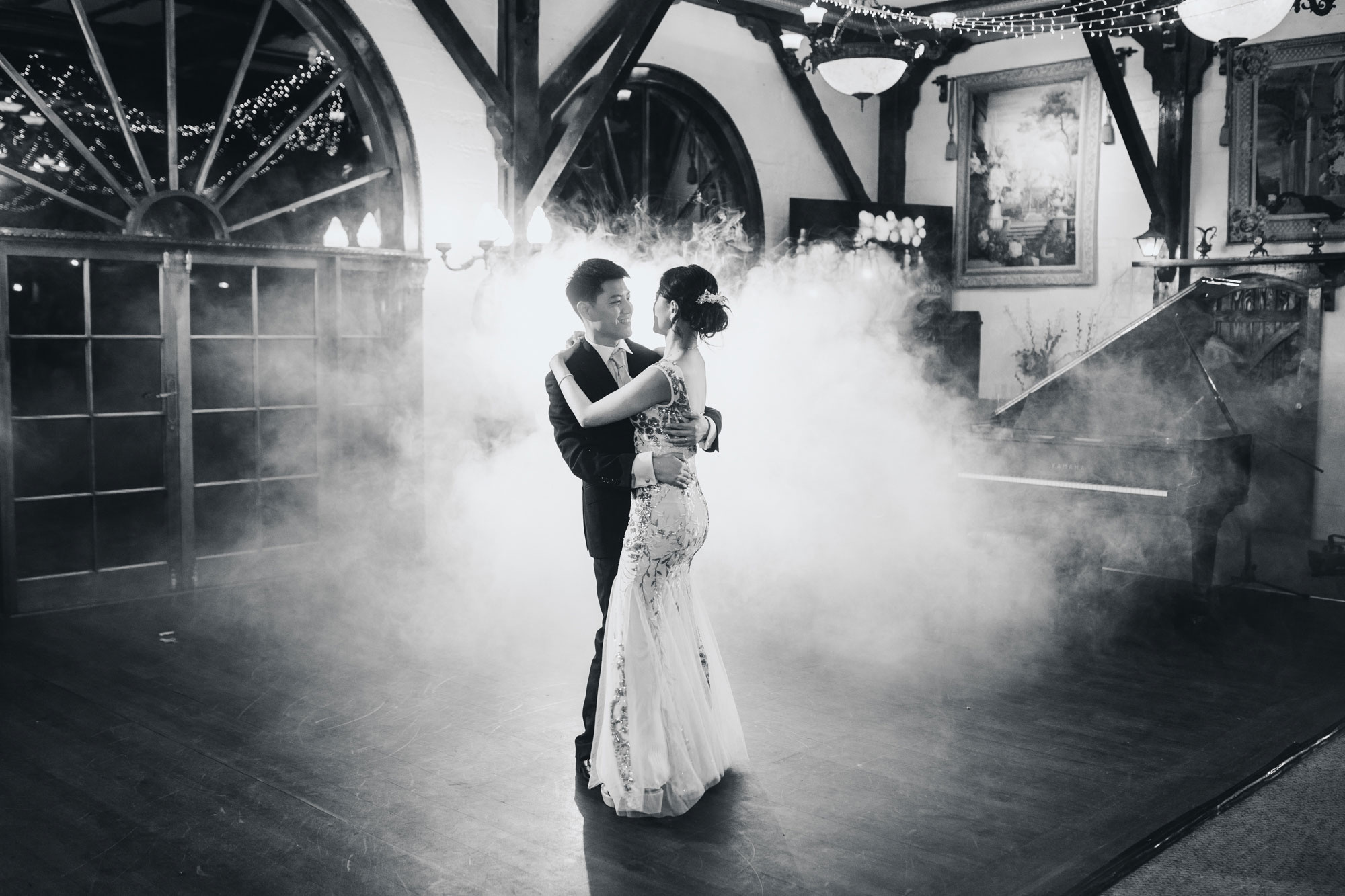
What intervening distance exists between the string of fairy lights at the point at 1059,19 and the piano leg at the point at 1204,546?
137 inches

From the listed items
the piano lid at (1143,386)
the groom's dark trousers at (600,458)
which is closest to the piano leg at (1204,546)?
the piano lid at (1143,386)

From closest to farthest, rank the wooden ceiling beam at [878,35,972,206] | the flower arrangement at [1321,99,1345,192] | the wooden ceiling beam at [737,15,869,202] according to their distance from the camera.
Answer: the flower arrangement at [1321,99,1345,192] → the wooden ceiling beam at [737,15,869,202] → the wooden ceiling beam at [878,35,972,206]

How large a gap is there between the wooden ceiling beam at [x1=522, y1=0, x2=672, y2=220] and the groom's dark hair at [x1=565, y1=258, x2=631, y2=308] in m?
3.67

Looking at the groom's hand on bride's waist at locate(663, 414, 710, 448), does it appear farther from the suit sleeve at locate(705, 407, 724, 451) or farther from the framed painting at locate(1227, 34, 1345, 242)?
the framed painting at locate(1227, 34, 1345, 242)

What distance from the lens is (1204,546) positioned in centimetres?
533

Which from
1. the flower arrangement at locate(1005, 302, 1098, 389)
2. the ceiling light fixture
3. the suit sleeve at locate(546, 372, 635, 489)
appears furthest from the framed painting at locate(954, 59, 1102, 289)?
the suit sleeve at locate(546, 372, 635, 489)

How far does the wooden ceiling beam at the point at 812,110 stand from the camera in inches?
346

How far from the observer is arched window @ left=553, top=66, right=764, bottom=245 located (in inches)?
310

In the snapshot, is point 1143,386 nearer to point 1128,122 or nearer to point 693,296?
point 1128,122

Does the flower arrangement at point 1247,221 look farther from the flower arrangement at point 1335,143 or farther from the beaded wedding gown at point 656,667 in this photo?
the beaded wedding gown at point 656,667

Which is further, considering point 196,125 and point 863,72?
point 863,72

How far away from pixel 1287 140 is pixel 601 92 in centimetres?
476

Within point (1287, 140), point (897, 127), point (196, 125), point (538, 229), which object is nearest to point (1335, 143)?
point (1287, 140)

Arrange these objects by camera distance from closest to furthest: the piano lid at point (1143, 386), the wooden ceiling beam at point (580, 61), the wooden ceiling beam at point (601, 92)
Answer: the piano lid at point (1143, 386), the wooden ceiling beam at point (601, 92), the wooden ceiling beam at point (580, 61)
